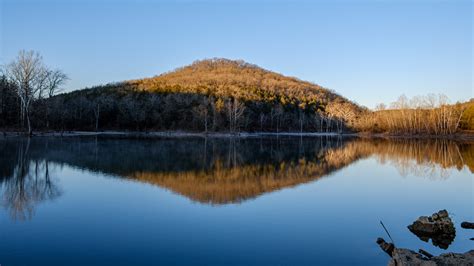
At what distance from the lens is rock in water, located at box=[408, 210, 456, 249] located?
8352 millimetres

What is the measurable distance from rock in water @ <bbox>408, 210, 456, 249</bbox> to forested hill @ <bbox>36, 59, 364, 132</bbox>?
166 feet

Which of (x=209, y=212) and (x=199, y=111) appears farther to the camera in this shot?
(x=199, y=111)

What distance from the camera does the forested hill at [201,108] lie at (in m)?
65.4

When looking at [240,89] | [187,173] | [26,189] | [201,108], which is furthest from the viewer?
[240,89]

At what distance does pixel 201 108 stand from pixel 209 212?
56775 mm

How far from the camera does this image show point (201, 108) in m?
66.1

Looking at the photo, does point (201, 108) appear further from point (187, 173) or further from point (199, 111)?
point (187, 173)

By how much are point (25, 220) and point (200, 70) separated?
411 ft

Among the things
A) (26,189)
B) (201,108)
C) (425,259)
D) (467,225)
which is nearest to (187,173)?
(26,189)

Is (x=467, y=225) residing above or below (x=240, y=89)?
below

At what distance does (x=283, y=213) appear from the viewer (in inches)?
398

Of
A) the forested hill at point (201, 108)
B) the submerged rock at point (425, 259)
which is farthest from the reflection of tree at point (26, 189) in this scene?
the forested hill at point (201, 108)

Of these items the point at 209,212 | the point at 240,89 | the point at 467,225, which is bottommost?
the point at 467,225

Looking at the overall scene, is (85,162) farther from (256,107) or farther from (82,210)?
(256,107)
